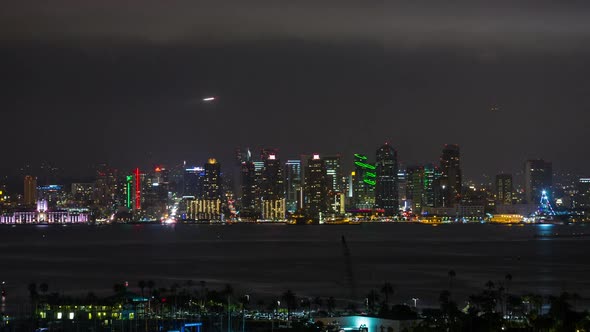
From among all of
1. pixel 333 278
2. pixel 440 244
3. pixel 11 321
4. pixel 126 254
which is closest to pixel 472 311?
pixel 11 321

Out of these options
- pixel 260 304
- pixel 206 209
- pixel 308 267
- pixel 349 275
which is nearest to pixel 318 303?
pixel 260 304

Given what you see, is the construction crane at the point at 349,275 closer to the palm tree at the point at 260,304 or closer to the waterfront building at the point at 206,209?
the palm tree at the point at 260,304

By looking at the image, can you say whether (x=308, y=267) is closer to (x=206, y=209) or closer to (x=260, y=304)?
(x=260, y=304)

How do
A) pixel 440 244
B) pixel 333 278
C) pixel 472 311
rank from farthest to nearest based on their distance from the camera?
pixel 440 244
pixel 333 278
pixel 472 311

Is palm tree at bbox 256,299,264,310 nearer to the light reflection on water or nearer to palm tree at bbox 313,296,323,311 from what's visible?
palm tree at bbox 313,296,323,311

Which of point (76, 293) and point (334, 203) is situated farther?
point (334, 203)

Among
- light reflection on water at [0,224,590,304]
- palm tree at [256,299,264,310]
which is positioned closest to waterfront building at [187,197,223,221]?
light reflection on water at [0,224,590,304]

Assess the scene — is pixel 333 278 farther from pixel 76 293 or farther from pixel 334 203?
pixel 334 203

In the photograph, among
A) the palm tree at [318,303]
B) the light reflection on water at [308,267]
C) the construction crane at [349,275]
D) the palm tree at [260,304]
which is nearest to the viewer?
the palm tree at [318,303]

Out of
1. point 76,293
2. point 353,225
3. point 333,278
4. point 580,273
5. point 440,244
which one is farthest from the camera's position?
point 353,225

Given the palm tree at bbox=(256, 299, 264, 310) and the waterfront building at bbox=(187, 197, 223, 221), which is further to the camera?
the waterfront building at bbox=(187, 197, 223, 221)

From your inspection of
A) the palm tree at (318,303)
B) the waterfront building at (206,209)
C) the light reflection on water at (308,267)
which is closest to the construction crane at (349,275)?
the light reflection on water at (308,267)
